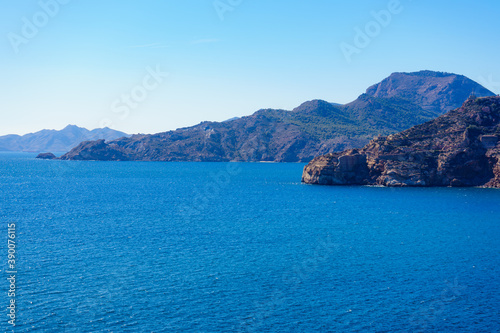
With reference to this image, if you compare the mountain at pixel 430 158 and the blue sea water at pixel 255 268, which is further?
the mountain at pixel 430 158

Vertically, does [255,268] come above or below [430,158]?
below

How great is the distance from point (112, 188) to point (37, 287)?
3757 inches

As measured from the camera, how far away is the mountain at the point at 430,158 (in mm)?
125000

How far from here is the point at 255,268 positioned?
49.1 meters

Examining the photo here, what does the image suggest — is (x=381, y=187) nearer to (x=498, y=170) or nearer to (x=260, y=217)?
(x=498, y=170)

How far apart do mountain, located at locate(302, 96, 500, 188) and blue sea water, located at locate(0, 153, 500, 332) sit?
111 feet

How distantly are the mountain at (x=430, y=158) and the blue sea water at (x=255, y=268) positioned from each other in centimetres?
3368

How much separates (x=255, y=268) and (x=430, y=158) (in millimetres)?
96516

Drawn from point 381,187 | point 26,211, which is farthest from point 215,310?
point 381,187

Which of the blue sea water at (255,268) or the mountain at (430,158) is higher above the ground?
the mountain at (430,158)

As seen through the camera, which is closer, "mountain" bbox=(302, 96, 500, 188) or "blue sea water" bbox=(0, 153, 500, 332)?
"blue sea water" bbox=(0, 153, 500, 332)

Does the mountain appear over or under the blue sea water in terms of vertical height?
over

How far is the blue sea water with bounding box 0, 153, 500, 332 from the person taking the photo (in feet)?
119

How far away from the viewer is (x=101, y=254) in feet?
176
